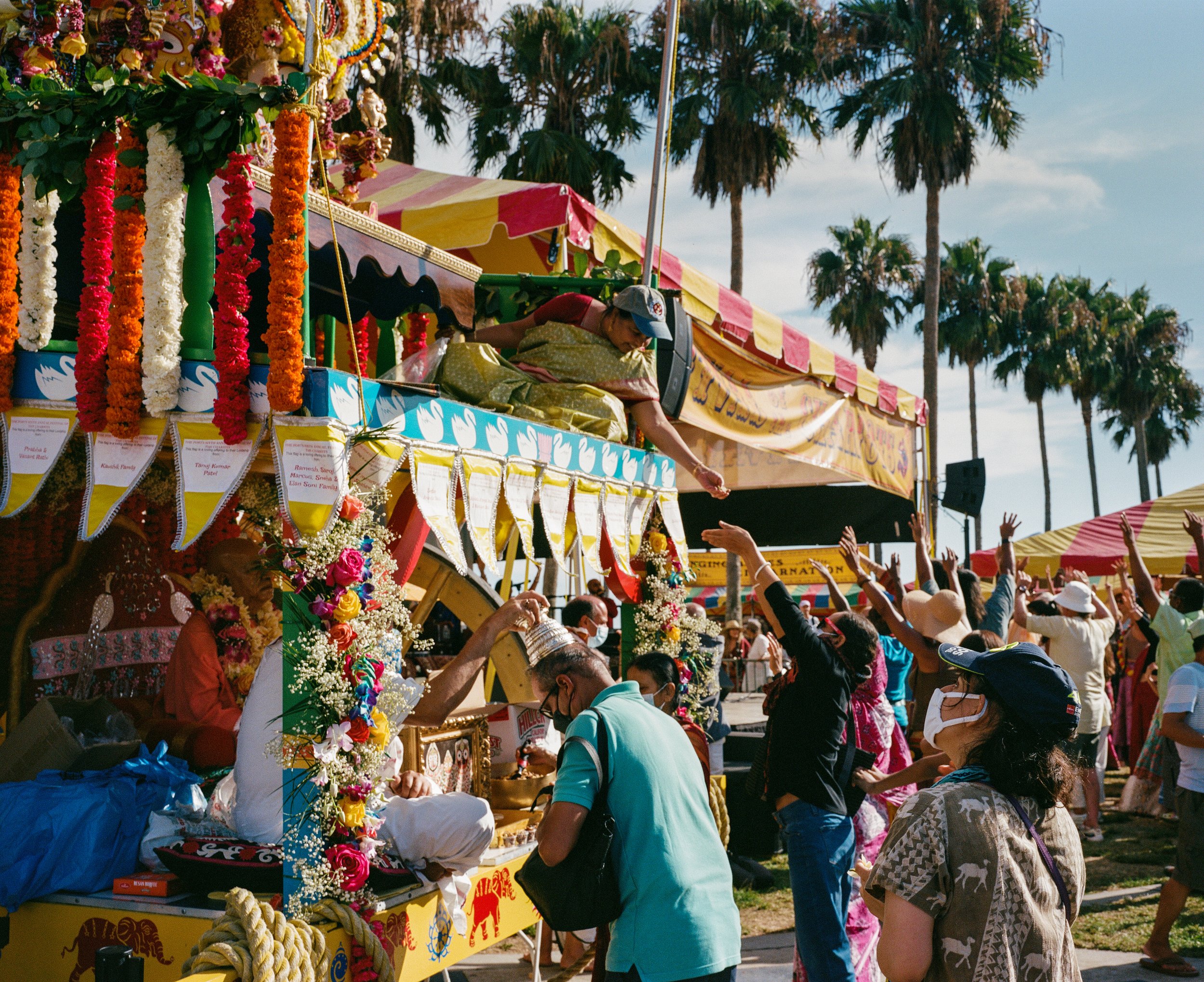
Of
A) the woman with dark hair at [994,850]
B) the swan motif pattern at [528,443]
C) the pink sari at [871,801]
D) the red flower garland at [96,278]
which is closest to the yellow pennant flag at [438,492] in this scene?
the swan motif pattern at [528,443]

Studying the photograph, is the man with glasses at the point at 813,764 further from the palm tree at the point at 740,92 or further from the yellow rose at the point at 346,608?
the palm tree at the point at 740,92

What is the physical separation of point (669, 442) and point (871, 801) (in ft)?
6.71

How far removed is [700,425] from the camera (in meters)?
7.37

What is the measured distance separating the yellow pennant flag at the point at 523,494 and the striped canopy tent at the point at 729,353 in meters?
2.32

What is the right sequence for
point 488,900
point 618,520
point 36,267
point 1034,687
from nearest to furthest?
point 1034,687
point 36,267
point 488,900
point 618,520

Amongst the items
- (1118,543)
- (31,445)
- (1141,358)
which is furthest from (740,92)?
(1141,358)

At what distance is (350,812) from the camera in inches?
139

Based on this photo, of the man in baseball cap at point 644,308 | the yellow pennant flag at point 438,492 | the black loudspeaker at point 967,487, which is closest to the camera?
the yellow pennant flag at point 438,492

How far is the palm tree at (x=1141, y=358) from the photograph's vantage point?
41375 mm

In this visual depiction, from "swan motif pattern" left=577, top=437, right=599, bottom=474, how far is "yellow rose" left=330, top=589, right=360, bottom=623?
6.15 ft

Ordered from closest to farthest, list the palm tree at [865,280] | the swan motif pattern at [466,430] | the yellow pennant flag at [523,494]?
the swan motif pattern at [466,430] → the yellow pennant flag at [523,494] → the palm tree at [865,280]

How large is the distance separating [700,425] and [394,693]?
4.09 m

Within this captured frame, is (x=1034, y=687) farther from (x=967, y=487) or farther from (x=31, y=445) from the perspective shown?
(x=967, y=487)

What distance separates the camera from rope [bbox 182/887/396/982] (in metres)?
3.11
